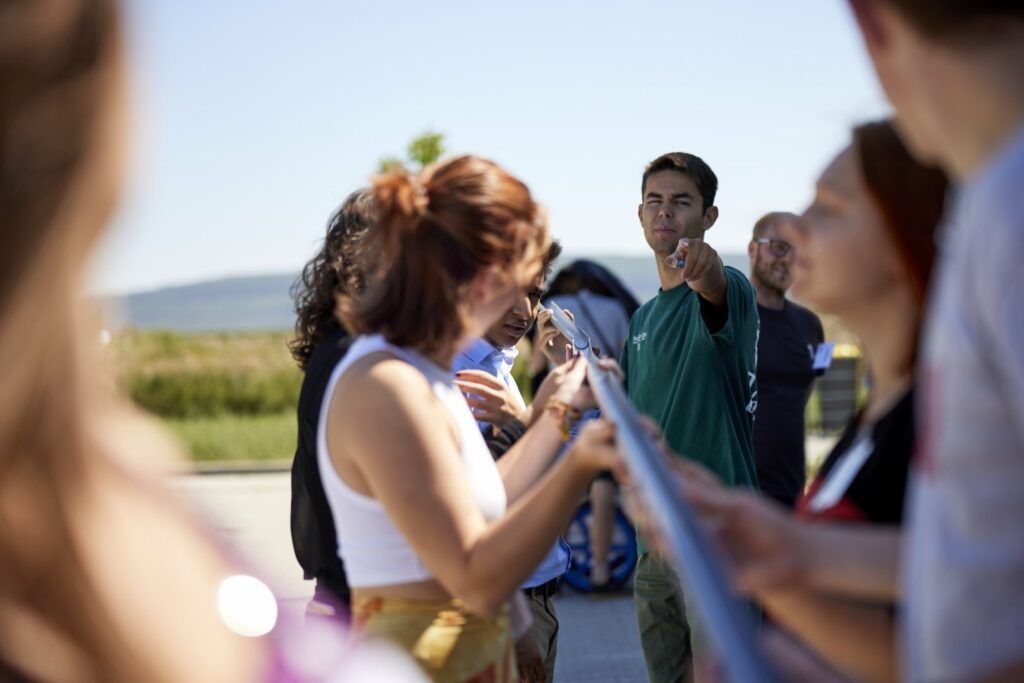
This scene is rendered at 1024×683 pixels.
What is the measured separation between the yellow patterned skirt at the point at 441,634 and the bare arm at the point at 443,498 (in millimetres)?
139

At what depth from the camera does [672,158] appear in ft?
16.3

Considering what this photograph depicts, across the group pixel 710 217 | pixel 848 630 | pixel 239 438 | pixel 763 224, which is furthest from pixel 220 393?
pixel 848 630

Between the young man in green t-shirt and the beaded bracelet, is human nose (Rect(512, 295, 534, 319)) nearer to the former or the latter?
the young man in green t-shirt

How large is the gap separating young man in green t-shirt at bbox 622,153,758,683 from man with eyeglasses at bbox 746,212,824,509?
0.97 m

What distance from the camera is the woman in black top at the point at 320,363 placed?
8.80ft

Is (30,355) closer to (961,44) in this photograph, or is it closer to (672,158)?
(961,44)

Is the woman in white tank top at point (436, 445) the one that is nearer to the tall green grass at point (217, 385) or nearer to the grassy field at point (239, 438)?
the grassy field at point (239, 438)

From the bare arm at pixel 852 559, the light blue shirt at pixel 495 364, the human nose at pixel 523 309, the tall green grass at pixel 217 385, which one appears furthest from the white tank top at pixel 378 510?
the tall green grass at pixel 217 385

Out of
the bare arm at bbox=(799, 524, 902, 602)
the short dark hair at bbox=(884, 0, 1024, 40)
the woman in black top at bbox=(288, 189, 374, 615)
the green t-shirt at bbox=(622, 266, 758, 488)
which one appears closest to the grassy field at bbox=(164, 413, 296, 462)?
the green t-shirt at bbox=(622, 266, 758, 488)

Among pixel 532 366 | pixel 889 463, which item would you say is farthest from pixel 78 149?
pixel 532 366

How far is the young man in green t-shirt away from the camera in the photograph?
14.0 feet

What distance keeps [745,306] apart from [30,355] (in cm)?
375

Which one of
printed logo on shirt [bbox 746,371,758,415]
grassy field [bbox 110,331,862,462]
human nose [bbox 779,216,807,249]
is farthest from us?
grassy field [bbox 110,331,862,462]

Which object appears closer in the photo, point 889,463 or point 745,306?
point 889,463
